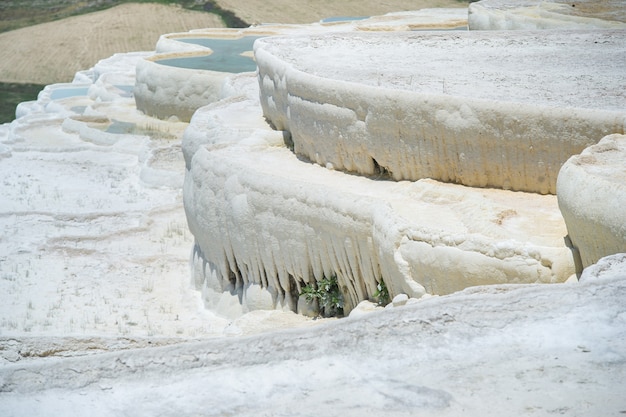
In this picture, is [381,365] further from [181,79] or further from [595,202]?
[181,79]

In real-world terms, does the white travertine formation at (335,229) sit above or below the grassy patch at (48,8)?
above

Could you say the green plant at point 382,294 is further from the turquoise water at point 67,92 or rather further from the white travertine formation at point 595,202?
the turquoise water at point 67,92

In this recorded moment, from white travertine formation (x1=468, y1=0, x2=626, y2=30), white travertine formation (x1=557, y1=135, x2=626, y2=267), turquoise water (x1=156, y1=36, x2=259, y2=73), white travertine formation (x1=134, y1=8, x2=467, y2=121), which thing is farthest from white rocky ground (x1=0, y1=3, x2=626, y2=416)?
turquoise water (x1=156, y1=36, x2=259, y2=73)

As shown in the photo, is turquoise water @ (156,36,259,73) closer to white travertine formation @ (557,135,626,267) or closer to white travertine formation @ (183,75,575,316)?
white travertine formation @ (183,75,575,316)

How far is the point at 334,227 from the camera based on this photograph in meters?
6.03

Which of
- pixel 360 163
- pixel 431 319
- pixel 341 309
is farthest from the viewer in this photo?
pixel 360 163

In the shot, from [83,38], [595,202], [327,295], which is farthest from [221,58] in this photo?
[595,202]

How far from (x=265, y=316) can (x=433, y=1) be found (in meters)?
19.7

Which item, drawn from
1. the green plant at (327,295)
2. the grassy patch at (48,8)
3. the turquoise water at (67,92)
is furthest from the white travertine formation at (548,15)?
the grassy patch at (48,8)

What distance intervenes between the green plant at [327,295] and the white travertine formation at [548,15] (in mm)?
5749

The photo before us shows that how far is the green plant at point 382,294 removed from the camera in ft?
19.2

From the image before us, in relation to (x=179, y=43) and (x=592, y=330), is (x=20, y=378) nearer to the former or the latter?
(x=592, y=330)

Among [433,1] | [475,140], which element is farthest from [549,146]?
[433,1]

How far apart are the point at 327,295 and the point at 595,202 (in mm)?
2308
